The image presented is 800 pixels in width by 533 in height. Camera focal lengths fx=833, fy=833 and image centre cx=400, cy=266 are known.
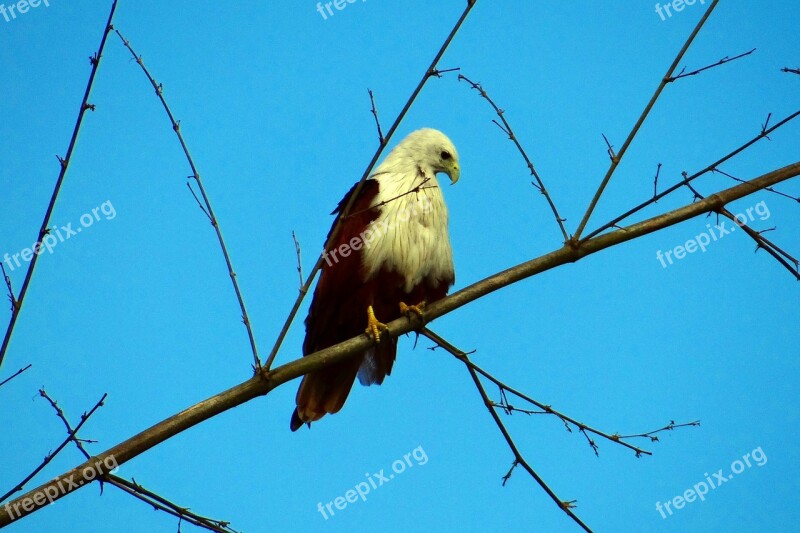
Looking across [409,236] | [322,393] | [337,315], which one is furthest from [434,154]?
[322,393]

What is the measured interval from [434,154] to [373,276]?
111 centimetres

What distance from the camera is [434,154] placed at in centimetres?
544

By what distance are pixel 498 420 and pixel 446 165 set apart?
2.19 meters

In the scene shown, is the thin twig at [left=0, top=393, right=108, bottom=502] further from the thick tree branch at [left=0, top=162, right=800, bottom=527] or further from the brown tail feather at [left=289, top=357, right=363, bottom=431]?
the brown tail feather at [left=289, top=357, right=363, bottom=431]

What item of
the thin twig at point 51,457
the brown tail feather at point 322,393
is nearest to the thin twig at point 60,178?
the thin twig at point 51,457

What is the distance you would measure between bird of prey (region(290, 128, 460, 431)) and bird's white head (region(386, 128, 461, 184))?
233 millimetres

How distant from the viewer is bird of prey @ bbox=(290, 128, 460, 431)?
15.7 ft

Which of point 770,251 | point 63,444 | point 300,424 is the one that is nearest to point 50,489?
point 63,444

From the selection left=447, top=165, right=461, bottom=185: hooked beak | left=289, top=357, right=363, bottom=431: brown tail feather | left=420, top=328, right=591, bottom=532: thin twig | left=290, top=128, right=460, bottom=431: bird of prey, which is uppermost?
left=447, top=165, right=461, bottom=185: hooked beak

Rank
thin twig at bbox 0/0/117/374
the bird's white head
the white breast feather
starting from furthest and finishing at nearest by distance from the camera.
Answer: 1. the bird's white head
2. the white breast feather
3. thin twig at bbox 0/0/117/374

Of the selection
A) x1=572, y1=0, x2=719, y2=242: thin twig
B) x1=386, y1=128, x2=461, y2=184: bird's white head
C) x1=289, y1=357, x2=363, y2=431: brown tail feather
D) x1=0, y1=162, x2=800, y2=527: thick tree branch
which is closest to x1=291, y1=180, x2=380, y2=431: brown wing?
x1=289, y1=357, x2=363, y2=431: brown tail feather

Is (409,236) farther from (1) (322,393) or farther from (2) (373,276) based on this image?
(1) (322,393)

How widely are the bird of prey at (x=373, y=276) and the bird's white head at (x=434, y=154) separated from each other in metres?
0.23

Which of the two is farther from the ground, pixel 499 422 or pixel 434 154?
pixel 434 154
